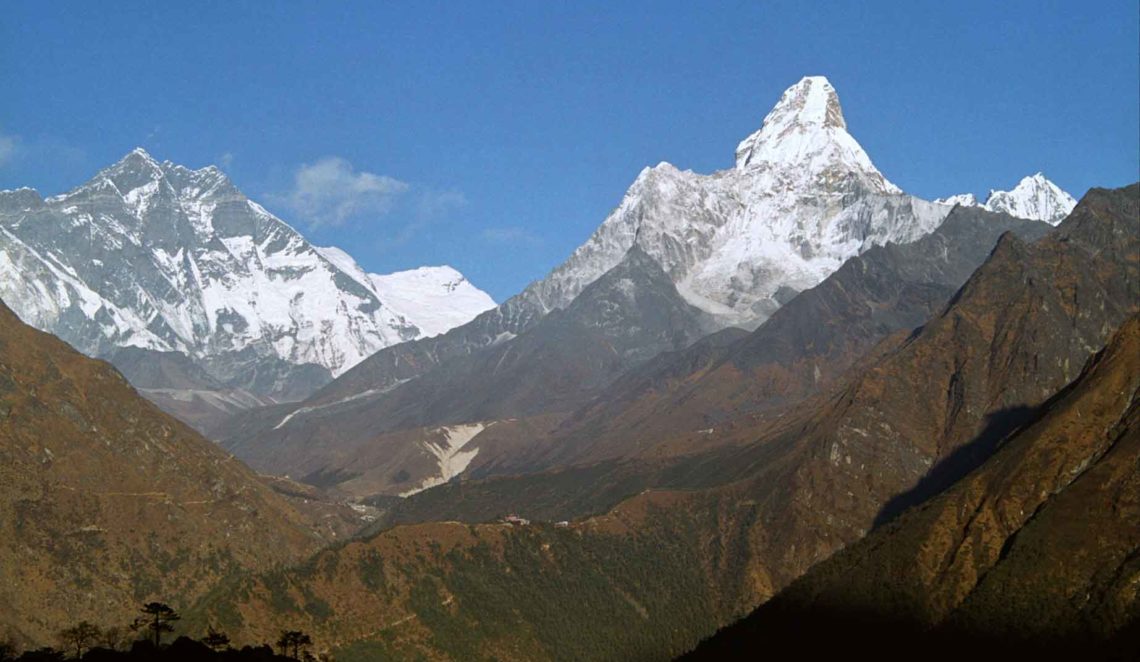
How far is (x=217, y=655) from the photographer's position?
605ft

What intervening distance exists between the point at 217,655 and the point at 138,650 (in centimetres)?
942

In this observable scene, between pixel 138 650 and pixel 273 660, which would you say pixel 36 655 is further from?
pixel 273 660

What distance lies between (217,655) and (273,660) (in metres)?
7.93

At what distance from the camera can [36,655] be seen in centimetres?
19525

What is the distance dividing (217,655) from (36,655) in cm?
2641

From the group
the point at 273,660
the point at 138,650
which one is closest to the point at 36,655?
the point at 138,650

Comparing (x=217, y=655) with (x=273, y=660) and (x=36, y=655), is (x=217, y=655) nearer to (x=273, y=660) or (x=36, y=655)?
(x=273, y=660)

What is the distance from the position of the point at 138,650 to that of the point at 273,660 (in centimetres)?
1537

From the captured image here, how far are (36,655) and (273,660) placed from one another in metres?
29.8

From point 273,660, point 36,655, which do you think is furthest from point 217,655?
point 36,655

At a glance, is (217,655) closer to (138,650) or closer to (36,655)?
(138,650)

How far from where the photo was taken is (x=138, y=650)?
185875 millimetres
